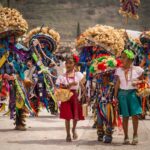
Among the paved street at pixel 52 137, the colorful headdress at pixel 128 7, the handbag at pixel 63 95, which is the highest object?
the colorful headdress at pixel 128 7

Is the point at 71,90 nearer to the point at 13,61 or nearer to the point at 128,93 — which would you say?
the point at 128,93

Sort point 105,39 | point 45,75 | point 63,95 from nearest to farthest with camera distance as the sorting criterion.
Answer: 1. point 63,95
2. point 105,39
3. point 45,75

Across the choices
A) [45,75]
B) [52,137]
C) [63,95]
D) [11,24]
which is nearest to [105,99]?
[63,95]

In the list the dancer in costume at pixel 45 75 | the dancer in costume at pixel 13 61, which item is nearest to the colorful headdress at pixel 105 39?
the dancer in costume at pixel 45 75

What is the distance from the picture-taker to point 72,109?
45.6 feet

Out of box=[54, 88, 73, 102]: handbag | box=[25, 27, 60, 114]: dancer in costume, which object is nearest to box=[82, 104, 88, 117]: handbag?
box=[54, 88, 73, 102]: handbag

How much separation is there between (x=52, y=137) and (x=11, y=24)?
218cm

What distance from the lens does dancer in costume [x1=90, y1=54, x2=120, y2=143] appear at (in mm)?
13711

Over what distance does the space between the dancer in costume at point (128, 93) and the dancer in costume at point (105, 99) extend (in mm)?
195

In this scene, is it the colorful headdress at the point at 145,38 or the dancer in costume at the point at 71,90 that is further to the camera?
the colorful headdress at the point at 145,38

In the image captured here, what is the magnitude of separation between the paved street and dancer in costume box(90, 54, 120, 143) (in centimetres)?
24

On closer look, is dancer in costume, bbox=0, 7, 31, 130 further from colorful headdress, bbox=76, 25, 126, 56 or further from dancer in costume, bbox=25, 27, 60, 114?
dancer in costume, bbox=25, 27, 60, 114

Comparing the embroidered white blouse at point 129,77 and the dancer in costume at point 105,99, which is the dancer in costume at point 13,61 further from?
the embroidered white blouse at point 129,77

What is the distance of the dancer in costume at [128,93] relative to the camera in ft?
44.3
